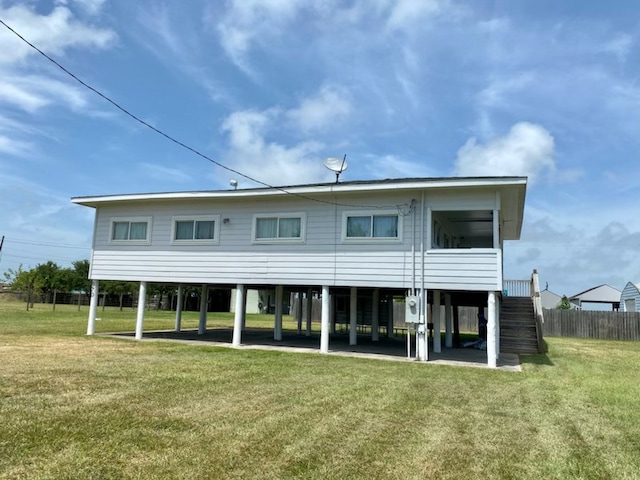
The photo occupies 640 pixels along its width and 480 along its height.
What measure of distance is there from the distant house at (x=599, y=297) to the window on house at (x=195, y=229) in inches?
1740

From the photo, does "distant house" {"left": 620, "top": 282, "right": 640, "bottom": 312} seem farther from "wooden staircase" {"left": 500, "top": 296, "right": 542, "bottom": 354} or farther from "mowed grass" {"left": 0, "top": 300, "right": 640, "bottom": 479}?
"mowed grass" {"left": 0, "top": 300, "right": 640, "bottom": 479}

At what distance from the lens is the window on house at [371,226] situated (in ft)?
39.6

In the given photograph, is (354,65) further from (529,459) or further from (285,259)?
(529,459)

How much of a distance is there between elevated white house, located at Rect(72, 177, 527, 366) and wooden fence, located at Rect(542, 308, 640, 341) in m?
Answer: 9.57

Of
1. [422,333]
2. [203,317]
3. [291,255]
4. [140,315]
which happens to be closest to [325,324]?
[291,255]

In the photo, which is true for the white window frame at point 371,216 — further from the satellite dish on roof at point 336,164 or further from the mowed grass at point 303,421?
the mowed grass at point 303,421

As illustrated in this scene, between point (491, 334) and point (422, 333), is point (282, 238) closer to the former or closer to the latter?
point (422, 333)

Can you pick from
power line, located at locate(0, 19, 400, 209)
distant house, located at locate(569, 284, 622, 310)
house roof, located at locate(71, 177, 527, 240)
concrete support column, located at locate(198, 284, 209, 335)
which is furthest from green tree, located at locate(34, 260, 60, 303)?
distant house, located at locate(569, 284, 622, 310)

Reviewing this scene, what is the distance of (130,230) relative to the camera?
15.0m

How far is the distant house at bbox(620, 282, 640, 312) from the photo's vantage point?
97.6ft

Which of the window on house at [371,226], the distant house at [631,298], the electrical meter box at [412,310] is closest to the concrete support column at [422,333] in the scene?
the electrical meter box at [412,310]

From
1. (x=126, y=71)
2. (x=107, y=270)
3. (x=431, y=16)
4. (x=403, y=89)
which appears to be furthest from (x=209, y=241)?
(x=431, y=16)

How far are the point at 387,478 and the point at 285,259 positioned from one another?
9531 mm

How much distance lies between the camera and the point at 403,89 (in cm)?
1307
